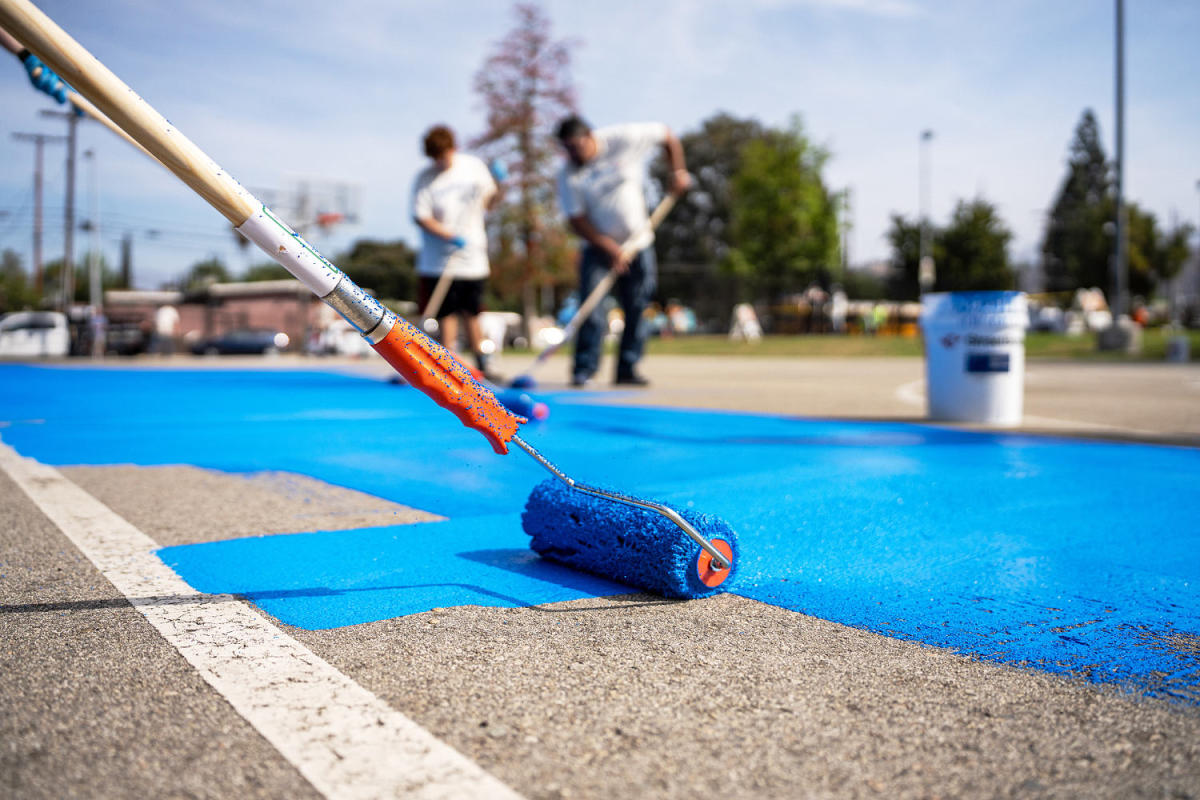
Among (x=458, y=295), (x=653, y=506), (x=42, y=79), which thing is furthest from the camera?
(x=458, y=295)

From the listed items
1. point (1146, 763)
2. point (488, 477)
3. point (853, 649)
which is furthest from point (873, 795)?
point (488, 477)

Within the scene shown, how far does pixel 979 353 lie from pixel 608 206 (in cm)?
408

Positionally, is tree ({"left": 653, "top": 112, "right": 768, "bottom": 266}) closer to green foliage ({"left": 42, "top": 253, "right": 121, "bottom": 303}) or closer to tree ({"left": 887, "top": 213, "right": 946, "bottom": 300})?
tree ({"left": 887, "top": 213, "right": 946, "bottom": 300})

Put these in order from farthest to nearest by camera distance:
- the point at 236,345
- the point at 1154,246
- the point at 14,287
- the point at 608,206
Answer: the point at 1154,246, the point at 14,287, the point at 236,345, the point at 608,206

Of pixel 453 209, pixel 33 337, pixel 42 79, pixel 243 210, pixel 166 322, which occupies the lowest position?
pixel 243 210

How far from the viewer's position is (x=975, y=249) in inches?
1879

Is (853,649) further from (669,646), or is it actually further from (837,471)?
(837,471)

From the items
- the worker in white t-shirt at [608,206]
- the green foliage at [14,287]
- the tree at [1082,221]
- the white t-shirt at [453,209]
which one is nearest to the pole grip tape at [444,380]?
the worker in white t-shirt at [608,206]

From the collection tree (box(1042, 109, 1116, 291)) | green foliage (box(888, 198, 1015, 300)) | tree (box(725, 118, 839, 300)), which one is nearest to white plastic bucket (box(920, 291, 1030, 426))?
tree (box(725, 118, 839, 300))

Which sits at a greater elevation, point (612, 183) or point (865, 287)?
point (865, 287)

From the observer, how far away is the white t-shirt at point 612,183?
915 cm

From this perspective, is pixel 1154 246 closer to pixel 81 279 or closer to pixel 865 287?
pixel 865 287

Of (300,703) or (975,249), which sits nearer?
(300,703)

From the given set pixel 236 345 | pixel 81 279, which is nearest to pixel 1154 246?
pixel 236 345
